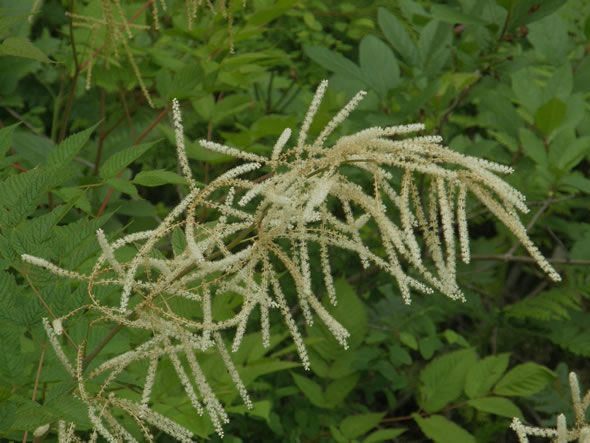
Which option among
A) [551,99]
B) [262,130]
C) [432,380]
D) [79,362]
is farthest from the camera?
[432,380]

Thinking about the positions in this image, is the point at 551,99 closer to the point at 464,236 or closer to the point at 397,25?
the point at 397,25

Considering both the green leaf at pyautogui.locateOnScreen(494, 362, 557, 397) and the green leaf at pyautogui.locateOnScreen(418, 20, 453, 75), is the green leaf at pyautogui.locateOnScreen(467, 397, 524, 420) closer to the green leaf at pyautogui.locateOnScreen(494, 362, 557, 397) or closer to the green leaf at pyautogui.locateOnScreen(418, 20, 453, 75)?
the green leaf at pyautogui.locateOnScreen(494, 362, 557, 397)

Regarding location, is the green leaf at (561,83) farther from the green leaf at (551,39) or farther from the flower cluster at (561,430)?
the flower cluster at (561,430)

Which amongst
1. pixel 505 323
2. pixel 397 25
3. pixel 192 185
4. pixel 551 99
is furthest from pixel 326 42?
pixel 192 185

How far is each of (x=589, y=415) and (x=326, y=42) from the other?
6.04 ft

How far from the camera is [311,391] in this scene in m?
2.59

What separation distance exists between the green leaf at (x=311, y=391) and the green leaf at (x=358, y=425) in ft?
0.39

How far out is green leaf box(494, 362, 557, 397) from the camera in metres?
2.46

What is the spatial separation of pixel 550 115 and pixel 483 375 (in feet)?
2.99

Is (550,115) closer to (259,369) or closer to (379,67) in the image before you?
(379,67)

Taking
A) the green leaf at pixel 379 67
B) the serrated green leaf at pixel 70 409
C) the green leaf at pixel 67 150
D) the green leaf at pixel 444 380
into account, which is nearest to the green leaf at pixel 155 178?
the green leaf at pixel 67 150

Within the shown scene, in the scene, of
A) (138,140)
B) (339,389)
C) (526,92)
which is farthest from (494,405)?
(138,140)

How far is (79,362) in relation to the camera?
1181 millimetres

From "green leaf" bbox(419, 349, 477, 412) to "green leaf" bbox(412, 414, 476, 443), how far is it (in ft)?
0.21
